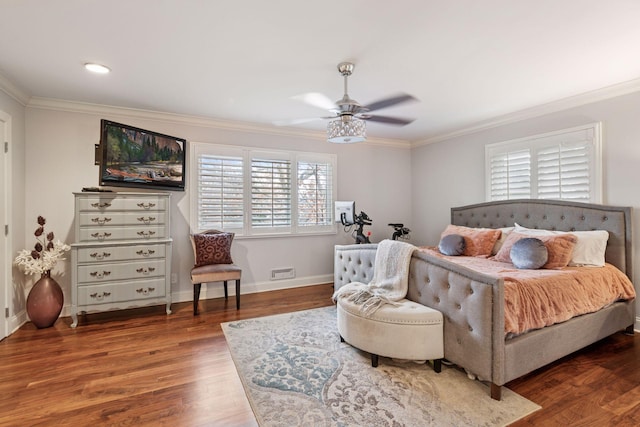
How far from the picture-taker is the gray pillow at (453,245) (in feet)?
12.8

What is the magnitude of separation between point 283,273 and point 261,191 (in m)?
1.38

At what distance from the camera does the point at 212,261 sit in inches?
161

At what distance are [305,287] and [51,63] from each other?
4.05 m

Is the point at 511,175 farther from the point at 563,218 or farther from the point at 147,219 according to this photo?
the point at 147,219

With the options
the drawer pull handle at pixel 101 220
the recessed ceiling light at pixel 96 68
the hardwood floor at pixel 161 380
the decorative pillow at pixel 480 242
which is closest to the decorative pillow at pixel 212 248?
the hardwood floor at pixel 161 380

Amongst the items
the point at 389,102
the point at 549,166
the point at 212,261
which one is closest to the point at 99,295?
the point at 212,261

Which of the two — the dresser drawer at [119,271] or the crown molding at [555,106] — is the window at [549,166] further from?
the dresser drawer at [119,271]

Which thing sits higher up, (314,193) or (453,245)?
(314,193)

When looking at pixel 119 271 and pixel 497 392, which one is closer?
pixel 497 392

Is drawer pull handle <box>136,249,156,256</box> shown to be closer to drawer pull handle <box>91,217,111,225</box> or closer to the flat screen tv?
drawer pull handle <box>91,217,111,225</box>

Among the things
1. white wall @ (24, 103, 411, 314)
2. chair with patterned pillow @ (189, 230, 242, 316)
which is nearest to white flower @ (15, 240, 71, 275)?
white wall @ (24, 103, 411, 314)

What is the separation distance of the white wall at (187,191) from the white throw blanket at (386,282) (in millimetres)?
2171

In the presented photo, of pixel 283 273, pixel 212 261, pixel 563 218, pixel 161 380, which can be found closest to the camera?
pixel 161 380

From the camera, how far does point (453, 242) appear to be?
3.96 meters
